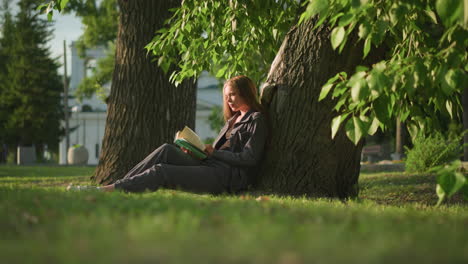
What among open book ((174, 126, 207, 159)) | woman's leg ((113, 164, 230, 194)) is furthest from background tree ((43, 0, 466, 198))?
open book ((174, 126, 207, 159))

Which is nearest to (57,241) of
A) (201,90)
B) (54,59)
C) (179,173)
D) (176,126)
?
(179,173)

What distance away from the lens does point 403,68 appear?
412 cm

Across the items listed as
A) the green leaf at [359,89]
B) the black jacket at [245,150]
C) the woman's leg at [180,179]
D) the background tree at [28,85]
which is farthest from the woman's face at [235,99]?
the background tree at [28,85]

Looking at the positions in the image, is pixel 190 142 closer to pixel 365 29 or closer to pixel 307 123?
pixel 307 123

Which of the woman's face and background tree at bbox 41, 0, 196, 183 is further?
background tree at bbox 41, 0, 196, 183

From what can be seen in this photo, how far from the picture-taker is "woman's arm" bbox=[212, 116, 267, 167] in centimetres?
623

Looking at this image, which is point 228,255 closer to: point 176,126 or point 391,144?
point 176,126

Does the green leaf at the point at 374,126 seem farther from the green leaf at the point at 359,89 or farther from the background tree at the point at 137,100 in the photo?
the background tree at the point at 137,100

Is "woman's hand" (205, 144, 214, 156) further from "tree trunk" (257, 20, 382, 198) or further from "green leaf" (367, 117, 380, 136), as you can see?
"green leaf" (367, 117, 380, 136)

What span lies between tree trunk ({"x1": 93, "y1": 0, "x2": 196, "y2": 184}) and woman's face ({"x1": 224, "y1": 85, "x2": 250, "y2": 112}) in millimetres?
2432

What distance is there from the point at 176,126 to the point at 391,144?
93.5ft

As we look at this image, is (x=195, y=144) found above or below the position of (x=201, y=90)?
below

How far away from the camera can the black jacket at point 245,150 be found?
20.5 feet

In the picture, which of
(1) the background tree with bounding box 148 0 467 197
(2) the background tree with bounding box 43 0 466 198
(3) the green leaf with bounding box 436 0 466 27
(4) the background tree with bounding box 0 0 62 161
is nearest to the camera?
(3) the green leaf with bounding box 436 0 466 27
